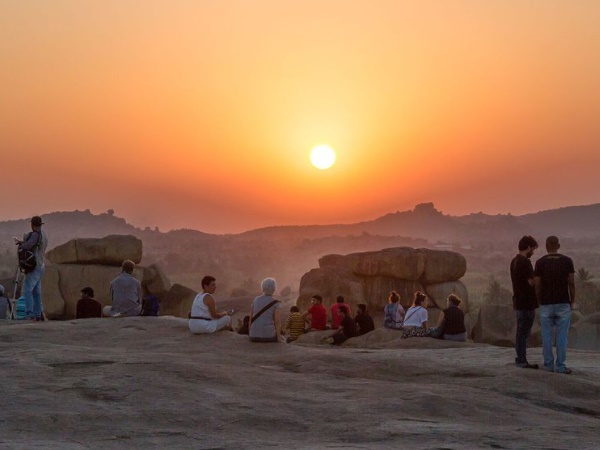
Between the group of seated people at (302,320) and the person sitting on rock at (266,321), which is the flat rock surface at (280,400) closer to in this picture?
the person sitting on rock at (266,321)

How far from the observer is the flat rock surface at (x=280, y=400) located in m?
7.47

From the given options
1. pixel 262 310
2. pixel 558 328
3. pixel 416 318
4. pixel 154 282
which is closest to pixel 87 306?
pixel 262 310

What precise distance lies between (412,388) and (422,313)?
8.60m

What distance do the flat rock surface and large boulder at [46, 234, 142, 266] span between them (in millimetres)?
21458

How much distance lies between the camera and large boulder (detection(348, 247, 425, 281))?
38.4 m

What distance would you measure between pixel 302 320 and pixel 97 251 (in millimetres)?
17776

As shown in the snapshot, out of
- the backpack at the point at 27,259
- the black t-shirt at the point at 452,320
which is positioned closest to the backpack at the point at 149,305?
the backpack at the point at 27,259

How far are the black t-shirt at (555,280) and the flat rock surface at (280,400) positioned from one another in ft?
3.88

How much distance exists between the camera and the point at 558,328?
38.8 ft

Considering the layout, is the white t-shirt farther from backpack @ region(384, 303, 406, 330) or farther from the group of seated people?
backpack @ region(384, 303, 406, 330)

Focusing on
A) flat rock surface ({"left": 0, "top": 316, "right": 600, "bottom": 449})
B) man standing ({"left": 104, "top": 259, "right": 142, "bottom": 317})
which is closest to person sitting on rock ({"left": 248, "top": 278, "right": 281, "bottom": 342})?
flat rock surface ({"left": 0, "top": 316, "right": 600, "bottom": 449})

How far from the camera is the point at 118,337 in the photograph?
14836 mm

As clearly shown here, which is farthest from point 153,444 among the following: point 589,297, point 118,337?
point 589,297

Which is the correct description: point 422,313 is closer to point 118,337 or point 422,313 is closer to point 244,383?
point 118,337
